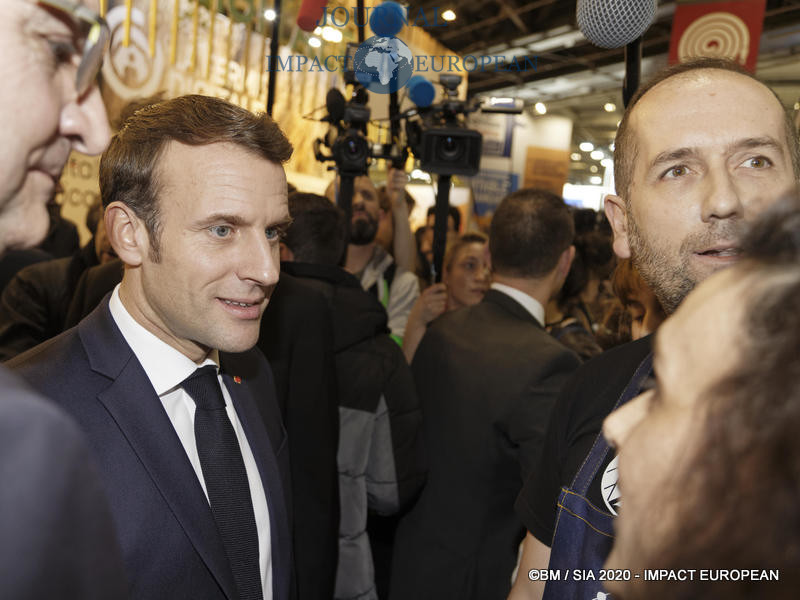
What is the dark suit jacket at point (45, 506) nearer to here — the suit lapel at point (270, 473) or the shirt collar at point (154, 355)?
the shirt collar at point (154, 355)

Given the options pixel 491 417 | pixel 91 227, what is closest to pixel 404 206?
pixel 91 227

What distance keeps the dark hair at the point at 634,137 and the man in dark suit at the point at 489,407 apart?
39.3 inches

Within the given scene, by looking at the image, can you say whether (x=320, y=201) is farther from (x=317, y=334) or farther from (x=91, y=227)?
(x=91, y=227)

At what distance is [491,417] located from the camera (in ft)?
7.25

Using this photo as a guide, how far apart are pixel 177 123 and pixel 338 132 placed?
176cm

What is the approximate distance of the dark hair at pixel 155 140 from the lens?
4.60 feet

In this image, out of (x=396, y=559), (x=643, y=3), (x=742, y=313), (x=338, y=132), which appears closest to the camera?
(x=742, y=313)

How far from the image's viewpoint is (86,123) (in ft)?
2.35

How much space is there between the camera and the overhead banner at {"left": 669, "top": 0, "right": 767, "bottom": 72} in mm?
5309

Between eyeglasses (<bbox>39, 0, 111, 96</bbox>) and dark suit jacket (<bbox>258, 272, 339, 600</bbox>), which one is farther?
dark suit jacket (<bbox>258, 272, 339, 600</bbox>)

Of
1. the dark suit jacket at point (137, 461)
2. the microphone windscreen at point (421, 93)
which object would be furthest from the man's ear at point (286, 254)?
the dark suit jacket at point (137, 461)

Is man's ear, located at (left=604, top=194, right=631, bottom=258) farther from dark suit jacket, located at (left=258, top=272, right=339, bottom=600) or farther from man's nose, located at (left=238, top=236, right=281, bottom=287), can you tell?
dark suit jacket, located at (left=258, top=272, right=339, bottom=600)

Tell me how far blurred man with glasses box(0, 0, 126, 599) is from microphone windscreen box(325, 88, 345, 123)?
2.32 meters

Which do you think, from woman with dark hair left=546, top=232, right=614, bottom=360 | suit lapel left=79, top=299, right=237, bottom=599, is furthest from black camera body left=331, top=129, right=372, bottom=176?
suit lapel left=79, top=299, right=237, bottom=599
